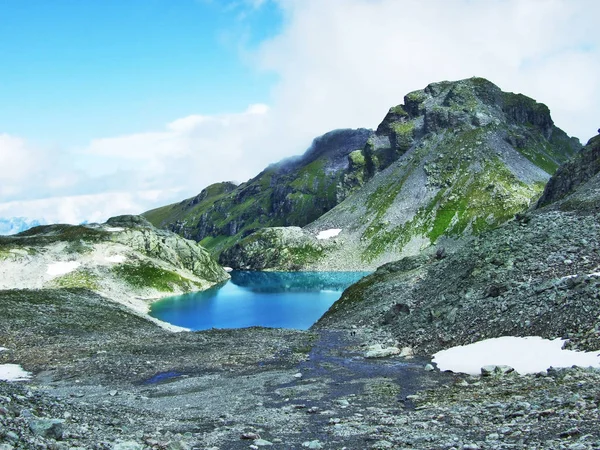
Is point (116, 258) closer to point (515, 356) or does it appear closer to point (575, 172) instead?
point (575, 172)

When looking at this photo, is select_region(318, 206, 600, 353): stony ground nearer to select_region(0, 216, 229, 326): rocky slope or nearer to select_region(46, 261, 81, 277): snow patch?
select_region(0, 216, 229, 326): rocky slope

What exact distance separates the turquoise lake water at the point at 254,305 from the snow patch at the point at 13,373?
153 feet

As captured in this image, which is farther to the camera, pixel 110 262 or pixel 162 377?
pixel 110 262

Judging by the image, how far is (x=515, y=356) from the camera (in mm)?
30125

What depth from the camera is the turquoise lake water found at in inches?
3622

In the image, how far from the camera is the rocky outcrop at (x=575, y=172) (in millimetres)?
90125

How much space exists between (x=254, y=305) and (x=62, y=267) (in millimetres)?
46014

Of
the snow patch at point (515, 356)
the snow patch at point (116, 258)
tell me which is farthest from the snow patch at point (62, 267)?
the snow patch at point (515, 356)

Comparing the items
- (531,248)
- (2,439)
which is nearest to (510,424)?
(2,439)

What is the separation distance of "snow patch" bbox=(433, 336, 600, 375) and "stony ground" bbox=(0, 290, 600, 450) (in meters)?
1.55

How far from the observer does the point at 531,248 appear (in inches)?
1796

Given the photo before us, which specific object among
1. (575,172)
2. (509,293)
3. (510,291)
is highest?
(575,172)

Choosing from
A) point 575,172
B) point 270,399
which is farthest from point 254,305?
point 270,399

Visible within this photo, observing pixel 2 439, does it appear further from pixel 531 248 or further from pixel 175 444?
pixel 531 248
